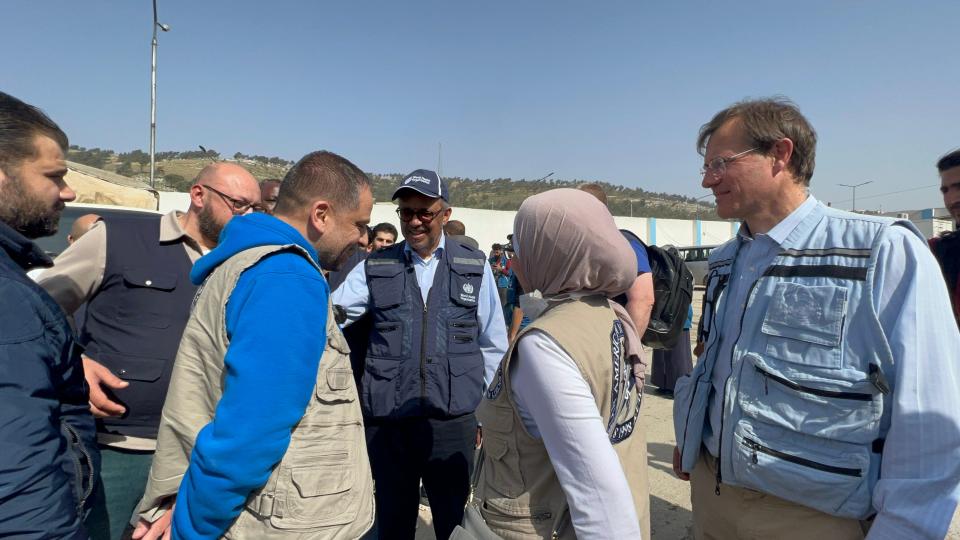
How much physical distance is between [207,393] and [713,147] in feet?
6.11

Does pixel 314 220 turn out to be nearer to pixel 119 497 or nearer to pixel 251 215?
pixel 251 215

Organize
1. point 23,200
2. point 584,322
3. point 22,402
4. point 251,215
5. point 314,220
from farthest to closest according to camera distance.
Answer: point 314,220 < point 251,215 < point 23,200 < point 584,322 < point 22,402

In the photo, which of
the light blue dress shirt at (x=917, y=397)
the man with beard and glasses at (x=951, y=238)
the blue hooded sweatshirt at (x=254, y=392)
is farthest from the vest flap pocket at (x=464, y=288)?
the man with beard and glasses at (x=951, y=238)

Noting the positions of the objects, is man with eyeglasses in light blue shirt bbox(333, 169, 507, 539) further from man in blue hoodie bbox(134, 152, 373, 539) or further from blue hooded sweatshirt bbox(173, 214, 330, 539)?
blue hooded sweatshirt bbox(173, 214, 330, 539)

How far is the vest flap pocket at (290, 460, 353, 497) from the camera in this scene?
133cm

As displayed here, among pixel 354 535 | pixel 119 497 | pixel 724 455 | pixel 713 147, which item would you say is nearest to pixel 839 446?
pixel 724 455

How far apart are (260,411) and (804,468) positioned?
1513 millimetres

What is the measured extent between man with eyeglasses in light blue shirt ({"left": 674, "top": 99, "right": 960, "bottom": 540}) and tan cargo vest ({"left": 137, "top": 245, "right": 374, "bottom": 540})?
125 cm

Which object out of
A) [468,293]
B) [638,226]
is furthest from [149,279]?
[638,226]

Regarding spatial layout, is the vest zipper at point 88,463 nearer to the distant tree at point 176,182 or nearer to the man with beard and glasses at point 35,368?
the man with beard and glasses at point 35,368

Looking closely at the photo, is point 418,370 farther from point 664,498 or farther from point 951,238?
point 951,238

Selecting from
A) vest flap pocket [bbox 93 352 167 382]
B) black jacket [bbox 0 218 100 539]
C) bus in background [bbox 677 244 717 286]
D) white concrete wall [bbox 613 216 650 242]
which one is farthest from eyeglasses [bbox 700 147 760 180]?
white concrete wall [bbox 613 216 650 242]

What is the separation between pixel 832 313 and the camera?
57.6 inches

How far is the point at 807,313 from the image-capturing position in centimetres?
151
